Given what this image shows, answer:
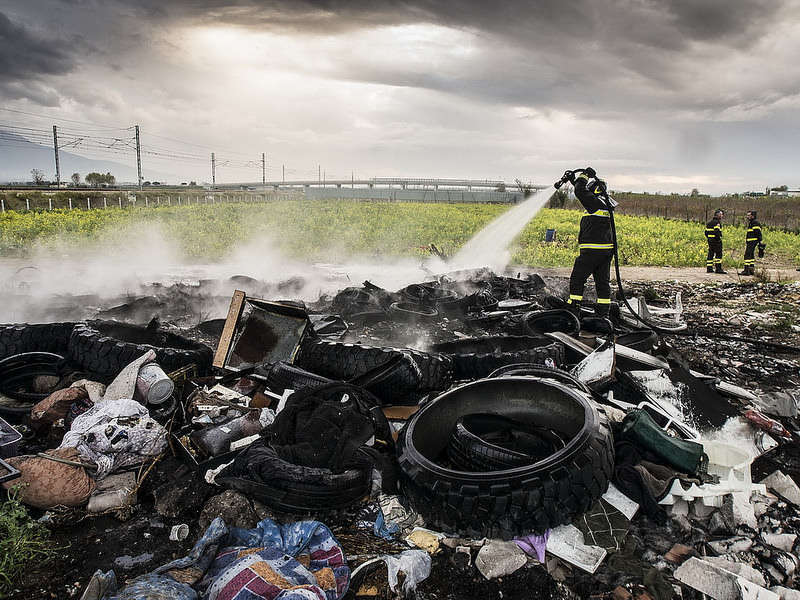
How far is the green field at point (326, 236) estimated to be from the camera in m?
14.3

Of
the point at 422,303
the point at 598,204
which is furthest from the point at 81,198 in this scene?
the point at 598,204

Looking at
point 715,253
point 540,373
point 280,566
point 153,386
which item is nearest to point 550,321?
point 540,373

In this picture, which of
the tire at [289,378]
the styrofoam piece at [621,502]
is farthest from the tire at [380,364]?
the styrofoam piece at [621,502]

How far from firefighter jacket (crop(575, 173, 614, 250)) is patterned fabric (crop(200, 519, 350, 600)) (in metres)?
6.14

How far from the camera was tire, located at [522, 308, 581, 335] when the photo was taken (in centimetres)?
657

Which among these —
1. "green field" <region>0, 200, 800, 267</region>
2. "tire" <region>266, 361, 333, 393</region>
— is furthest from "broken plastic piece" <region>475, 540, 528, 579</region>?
"green field" <region>0, 200, 800, 267</region>

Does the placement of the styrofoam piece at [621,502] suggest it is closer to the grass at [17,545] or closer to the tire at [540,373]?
the tire at [540,373]

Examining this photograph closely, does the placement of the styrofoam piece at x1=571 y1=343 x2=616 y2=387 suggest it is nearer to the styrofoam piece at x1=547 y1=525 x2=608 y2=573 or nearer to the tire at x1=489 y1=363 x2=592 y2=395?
the tire at x1=489 y1=363 x2=592 y2=395

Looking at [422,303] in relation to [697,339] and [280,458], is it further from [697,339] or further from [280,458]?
[280,458]

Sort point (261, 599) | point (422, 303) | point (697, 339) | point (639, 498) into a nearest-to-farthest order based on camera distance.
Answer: point (261, 599), point (639, 498), point (697, 339), point (422, 303)

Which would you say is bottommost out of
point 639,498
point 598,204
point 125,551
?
point 125,551

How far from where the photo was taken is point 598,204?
7.39 metres

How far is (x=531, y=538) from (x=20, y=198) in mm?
33388

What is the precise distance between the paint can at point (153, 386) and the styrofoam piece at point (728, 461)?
419cm
